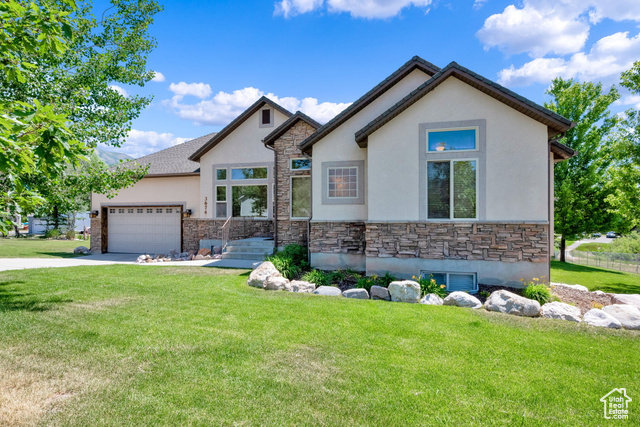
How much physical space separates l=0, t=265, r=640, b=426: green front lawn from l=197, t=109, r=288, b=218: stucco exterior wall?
9.09m

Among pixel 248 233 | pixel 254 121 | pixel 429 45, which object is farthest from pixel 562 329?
pixel 254 121

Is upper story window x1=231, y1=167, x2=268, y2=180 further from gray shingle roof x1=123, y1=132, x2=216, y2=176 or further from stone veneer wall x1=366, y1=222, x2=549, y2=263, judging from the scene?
stone veneer wall x1=366, y1=222, x2=549, y2=263

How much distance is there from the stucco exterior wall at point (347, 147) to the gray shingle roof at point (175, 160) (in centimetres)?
792

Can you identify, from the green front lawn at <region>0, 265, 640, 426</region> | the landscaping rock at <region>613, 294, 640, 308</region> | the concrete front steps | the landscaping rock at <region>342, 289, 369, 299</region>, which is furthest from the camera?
the concrete front steps

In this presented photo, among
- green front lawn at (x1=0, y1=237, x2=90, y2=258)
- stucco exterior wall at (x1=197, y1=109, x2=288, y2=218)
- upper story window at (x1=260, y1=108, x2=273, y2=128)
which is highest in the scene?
upper story window at (x1=260, y1=108, x2=273, y2=128)

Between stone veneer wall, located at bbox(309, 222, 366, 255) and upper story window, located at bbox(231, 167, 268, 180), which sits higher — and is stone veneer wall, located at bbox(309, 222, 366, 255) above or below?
below

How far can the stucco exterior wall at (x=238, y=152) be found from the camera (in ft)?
48.7

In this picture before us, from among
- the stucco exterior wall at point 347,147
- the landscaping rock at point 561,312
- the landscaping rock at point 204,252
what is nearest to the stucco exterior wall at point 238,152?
the landscaping rock at point 204,252

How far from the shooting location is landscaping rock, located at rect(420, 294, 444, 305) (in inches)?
283

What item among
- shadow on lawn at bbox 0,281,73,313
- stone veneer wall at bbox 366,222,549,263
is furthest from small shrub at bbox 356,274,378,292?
shadow on lawn at bbox 0,281,73,313

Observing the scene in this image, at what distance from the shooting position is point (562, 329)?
5492 millimetres

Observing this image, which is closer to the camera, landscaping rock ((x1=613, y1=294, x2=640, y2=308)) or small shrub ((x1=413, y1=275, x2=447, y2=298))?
landscaping rock ((x1=613, y1=294, x2=640, y2=308))

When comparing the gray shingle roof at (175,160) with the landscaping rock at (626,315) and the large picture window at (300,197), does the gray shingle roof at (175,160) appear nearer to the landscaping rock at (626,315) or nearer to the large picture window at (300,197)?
the large picture window at (300,197)

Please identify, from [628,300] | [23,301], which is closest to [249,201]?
[23,301]
